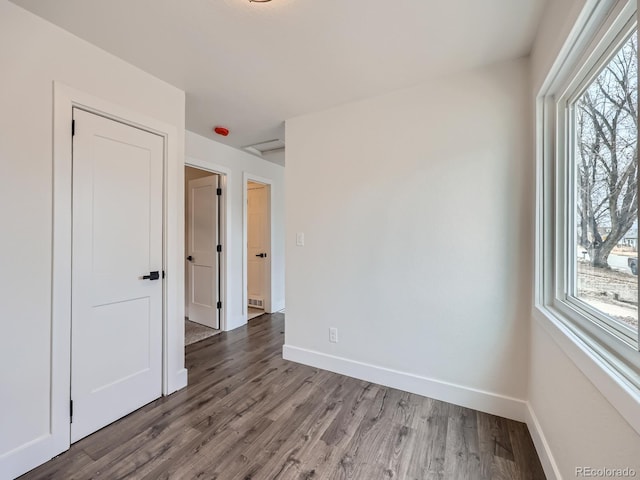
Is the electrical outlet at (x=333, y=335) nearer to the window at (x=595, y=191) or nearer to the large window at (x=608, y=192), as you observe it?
the window at (x=595, y=191)

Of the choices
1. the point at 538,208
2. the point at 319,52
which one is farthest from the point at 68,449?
the point at 538,208

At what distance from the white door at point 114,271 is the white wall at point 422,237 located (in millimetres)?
1196

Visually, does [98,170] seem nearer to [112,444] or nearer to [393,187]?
[112,444]

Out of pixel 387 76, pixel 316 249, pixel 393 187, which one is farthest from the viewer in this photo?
pixel 316 249

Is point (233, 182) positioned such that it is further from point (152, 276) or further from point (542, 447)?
point (542, 447)

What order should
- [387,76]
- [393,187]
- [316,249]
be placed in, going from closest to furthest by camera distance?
[387,76], [393,187], [316,249]

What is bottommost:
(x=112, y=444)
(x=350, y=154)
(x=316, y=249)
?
(x=112, y=444)

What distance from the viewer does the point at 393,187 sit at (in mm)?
2305

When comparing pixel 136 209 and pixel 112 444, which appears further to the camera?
pixel 136 209

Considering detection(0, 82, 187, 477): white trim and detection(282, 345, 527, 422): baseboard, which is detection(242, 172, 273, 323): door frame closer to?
detection(282, 345, 527, 422): baseboard

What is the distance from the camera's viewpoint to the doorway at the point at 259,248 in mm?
4496

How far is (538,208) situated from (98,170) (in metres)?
2.72

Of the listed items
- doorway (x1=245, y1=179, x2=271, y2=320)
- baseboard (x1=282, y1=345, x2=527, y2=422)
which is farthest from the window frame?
doorway (x1=245, y1=179, x2=271, y2=320)

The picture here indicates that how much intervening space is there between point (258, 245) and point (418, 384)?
322 cm
